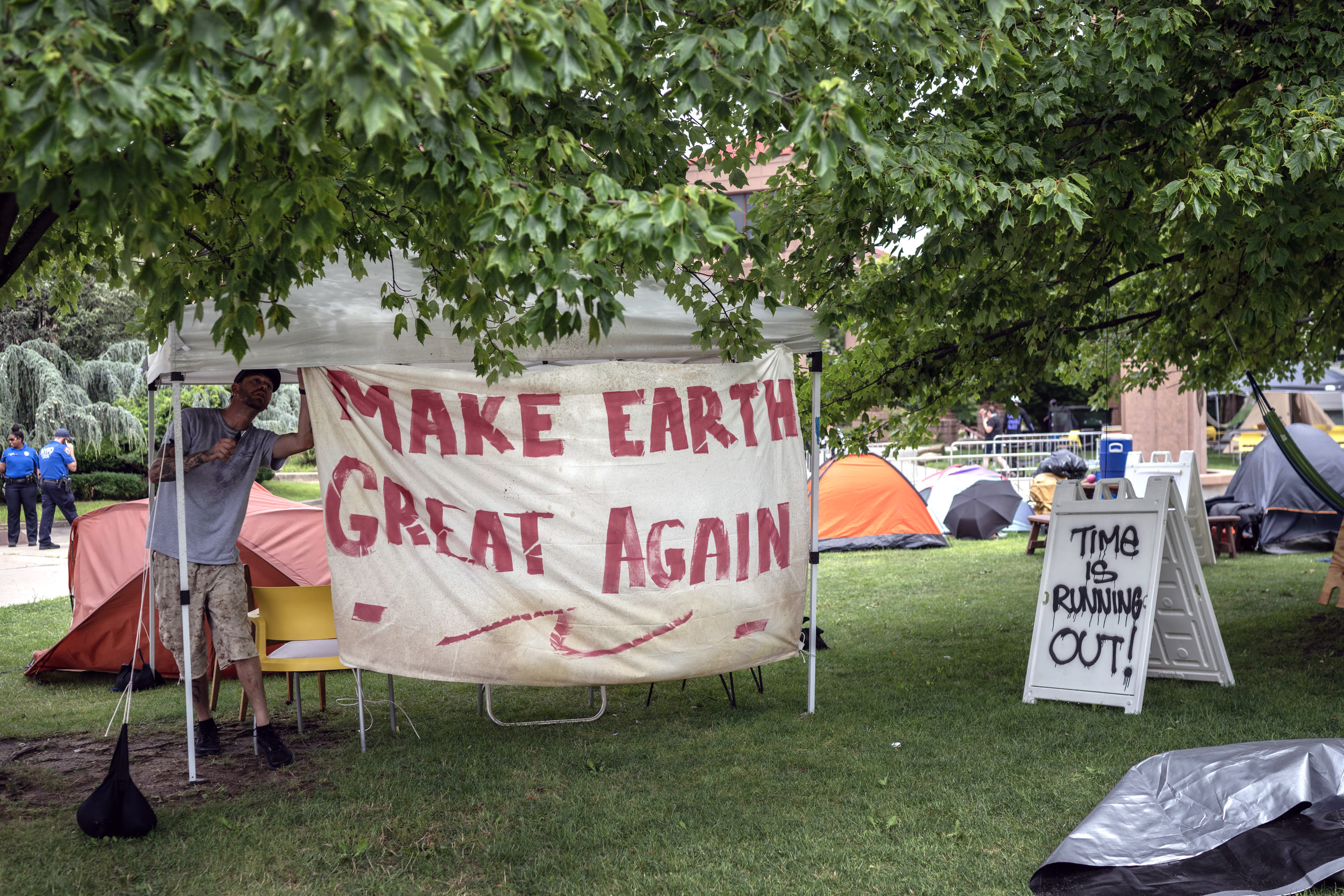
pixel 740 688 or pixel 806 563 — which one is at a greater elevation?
pixel 806 563

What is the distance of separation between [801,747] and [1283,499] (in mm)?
10082

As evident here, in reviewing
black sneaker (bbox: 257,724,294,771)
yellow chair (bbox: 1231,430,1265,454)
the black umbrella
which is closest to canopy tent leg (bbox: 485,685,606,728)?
black sneaker (bbox: 257,724,294,771)

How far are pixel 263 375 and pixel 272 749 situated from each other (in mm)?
1834

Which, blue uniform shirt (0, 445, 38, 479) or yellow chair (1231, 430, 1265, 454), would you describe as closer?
blue uniform shirt (0, 445, 38, 479)

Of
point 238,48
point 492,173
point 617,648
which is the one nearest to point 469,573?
point 617,648

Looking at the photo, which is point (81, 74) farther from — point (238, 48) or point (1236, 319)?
point (1236, 319)

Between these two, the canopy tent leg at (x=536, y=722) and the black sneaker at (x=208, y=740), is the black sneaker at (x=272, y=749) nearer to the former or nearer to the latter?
the black sneaker at (x=208, y=740)

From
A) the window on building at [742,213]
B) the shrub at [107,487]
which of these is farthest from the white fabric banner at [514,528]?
the shrub at [107,487]

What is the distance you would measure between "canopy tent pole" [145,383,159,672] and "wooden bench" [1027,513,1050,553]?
926 cm

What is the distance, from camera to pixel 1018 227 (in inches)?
222

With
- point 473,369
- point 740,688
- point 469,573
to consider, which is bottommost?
point 740,688

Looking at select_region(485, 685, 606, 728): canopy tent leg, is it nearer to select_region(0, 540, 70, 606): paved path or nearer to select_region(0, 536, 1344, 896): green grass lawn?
select_region(0, 536, 1344, 896): green grass lawn

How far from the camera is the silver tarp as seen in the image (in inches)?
146

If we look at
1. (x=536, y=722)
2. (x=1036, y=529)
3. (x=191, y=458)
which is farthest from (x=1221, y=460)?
(x=191, y=458)
